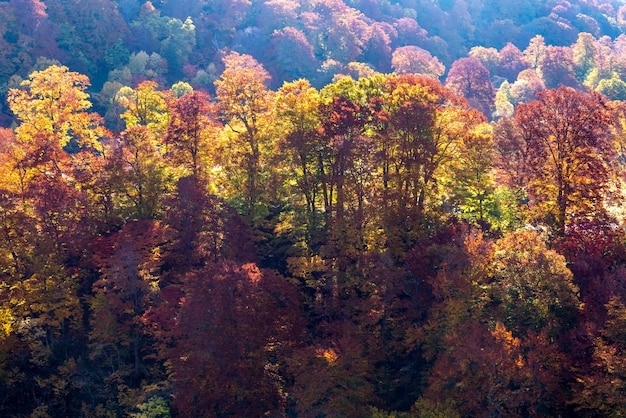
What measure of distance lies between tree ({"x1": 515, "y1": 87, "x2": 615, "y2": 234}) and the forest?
0.43 ft

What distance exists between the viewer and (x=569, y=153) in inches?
1318

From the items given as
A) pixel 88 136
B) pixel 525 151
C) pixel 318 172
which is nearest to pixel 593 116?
pixel 525 151

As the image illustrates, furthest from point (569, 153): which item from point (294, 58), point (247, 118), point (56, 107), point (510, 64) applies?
point (510, 64)

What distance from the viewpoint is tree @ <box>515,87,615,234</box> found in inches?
1293

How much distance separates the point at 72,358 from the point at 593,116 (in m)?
33.1

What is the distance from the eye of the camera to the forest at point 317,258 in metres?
26.8

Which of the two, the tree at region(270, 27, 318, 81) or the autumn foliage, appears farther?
the tree at region(270, 27, 318, 81)

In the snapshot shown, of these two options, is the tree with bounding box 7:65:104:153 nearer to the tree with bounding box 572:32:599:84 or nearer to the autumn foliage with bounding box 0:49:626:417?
the autumn foliage with bounding box 0:49:626:417

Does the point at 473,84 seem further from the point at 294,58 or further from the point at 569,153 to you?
the point at 569,153

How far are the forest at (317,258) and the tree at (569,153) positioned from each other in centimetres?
13

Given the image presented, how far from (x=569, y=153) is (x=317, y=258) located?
16.1 meters

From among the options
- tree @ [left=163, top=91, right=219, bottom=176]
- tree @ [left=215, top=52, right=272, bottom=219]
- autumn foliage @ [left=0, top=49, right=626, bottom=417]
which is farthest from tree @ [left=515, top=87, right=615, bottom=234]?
tree @ [left=163, top=91, right=219, bottom=176]

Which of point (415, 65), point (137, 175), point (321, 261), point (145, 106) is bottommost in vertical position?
point (321, 261)

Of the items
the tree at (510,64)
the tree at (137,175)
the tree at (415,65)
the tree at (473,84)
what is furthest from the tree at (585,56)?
the tree at (137,175)
